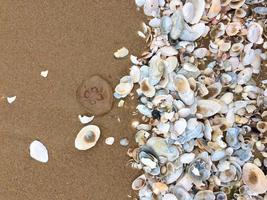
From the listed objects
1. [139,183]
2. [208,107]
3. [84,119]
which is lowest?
[139,183]

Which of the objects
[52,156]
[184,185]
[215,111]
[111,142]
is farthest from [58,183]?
[215,111]

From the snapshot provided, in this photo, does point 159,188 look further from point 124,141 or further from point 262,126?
point 262,126

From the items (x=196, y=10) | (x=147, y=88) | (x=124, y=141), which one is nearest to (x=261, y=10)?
(x=196, y=10)

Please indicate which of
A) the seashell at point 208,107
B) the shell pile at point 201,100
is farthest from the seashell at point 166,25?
the seashell at point 208,107

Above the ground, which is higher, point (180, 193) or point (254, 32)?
point (254, 32)

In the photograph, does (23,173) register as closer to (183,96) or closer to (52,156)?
(52,156)

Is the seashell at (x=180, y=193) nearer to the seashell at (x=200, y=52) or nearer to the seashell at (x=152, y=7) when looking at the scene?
the seashell at (x=200, y=52)
